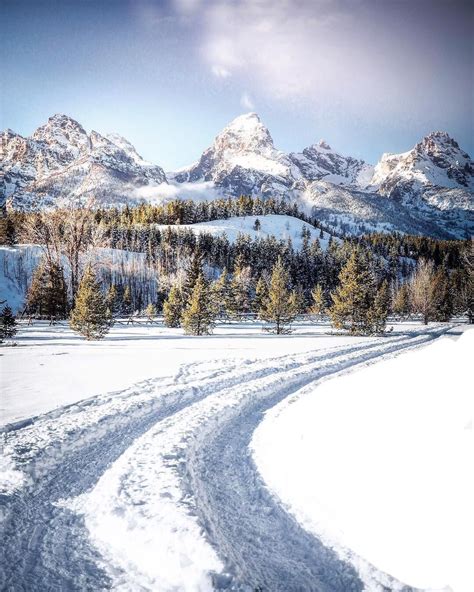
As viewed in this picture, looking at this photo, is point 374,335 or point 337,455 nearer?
point 337,455

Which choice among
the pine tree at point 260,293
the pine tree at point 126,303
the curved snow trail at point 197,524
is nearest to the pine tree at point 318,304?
the pine tree at point 260,293

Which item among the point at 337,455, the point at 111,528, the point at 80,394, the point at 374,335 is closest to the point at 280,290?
the point at 374,335

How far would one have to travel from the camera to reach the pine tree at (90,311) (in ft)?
88.5

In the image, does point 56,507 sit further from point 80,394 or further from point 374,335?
point 374,335

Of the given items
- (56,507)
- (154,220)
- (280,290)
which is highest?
(154,220)

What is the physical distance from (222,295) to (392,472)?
49893 mm

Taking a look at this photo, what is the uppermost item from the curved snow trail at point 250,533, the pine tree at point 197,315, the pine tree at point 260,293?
the pine tree at point 260,293

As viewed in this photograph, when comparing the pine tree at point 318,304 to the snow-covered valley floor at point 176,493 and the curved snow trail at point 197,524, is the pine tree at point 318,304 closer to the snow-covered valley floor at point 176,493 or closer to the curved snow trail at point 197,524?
the snow-covered valley floor at point 176,493

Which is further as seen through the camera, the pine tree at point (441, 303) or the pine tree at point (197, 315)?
the pine tree at point (441, 303)

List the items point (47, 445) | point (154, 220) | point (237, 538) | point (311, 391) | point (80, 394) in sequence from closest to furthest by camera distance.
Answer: point (237, 538)
point (47, 445)
point (80, 394)
point (311, 391)
point (154, 220)

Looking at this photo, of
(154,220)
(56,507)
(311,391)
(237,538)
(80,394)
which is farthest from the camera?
(154,220)

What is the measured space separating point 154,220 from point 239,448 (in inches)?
5936

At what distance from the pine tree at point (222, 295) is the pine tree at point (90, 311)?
76.7ft

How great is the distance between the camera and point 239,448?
22.9 feet
